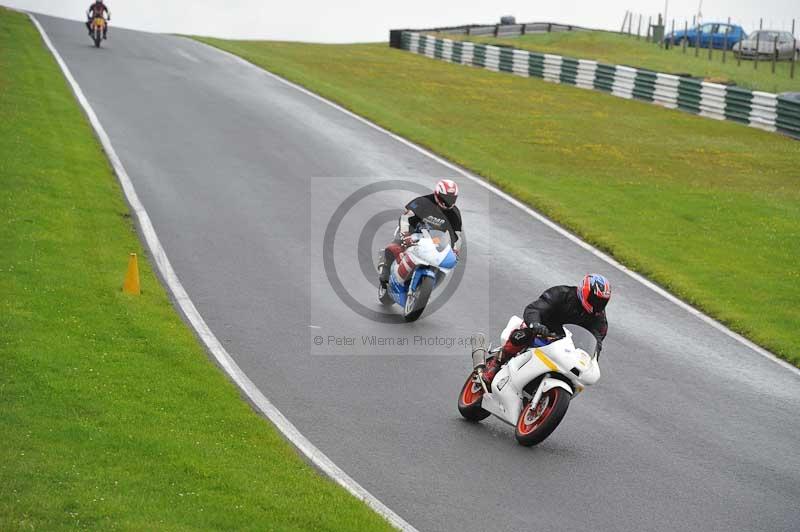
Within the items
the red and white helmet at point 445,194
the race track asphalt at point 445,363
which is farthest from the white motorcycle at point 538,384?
the red and white helmet at point 445,194

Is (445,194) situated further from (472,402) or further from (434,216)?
(472,402)

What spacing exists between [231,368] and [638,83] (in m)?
31.4

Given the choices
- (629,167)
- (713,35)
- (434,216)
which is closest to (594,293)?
(434,216)

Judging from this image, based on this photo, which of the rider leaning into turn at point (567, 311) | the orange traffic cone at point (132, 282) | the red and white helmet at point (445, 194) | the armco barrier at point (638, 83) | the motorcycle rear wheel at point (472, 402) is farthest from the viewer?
the armco barrier at point (638, 83)

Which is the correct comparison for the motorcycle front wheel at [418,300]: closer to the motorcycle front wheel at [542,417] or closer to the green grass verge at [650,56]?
the motorcycle front wheel at [542,417]

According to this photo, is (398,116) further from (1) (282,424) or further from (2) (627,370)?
(1) (282,424)

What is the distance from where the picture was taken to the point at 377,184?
2267 centimetres

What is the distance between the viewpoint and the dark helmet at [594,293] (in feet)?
33.5

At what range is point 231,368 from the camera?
12039 mm

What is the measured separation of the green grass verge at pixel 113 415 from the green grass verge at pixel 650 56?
33.1 meters

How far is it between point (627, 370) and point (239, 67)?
90.6 ft

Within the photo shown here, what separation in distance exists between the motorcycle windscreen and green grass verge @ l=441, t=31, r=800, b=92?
33857 millimetres

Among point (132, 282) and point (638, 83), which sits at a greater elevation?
point (638, 83)

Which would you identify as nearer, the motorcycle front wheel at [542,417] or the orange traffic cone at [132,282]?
the motorcycle front wheel at [542,417]
